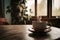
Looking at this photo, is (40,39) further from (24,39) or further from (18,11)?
(18,11)

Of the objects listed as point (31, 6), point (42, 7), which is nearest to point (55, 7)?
point (42, 7)

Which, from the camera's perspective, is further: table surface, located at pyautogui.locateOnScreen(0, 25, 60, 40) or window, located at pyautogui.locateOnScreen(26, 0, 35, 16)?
window, located at pyautogui.locateOnScreen(26, 0, 35, 16)

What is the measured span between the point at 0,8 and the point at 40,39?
346 centimetres

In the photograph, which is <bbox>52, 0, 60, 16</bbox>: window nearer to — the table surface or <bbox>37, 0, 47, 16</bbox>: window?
<bbox>37, 0, 47, 16</bbox>: window

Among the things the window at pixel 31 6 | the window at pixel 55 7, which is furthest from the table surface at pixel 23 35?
the window at pixel 55 7

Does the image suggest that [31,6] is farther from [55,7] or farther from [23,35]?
[23,35]

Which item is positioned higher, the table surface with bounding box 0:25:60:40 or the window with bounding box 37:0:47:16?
the window with bounding box 37:0:47:16

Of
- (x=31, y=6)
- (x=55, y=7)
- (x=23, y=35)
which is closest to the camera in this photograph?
(x=23, y=35)

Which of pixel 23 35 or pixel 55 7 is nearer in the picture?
pixel 23 35

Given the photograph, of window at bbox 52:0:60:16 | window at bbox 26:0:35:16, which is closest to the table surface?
window at bbox 26:0:35:16

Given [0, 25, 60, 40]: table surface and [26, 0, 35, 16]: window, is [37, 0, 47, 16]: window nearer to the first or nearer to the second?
[26, 0, 35, 16]: window

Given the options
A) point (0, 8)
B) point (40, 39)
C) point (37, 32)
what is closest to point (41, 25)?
point (37, 32)

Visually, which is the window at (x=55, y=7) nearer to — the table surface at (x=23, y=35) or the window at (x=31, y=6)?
the window at (x=31, y=6)

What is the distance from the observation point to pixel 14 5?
4.54 m
